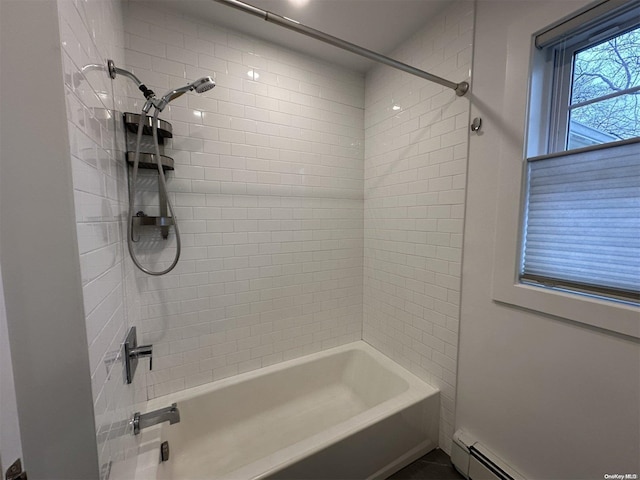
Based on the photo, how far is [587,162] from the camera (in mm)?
969

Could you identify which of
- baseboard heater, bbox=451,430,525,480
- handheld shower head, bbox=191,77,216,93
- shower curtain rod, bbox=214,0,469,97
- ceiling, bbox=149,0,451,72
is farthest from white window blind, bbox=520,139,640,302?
handheld shower head, bbox=191,77,216,93

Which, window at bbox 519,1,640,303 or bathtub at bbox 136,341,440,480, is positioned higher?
window at bbox 519,1,640,303

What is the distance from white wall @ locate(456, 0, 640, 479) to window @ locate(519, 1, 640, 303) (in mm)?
91

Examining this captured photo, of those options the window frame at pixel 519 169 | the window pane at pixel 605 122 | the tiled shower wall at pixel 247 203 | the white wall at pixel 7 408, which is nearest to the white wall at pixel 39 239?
the white wall at pixel 7 408

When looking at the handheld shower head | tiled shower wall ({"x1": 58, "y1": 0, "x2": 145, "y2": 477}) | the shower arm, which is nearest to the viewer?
tiled shower wall ({"x1": 58, "y1": 0, "x2": 145, "y2": 477})

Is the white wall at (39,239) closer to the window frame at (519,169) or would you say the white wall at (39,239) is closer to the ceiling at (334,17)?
the ceiling at (334,17)

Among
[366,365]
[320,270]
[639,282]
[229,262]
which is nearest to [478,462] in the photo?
[366,365]

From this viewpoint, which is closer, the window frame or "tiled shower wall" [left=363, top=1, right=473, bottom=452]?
the window frame

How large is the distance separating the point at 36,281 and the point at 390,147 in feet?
6.24

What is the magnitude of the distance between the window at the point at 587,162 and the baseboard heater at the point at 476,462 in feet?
3.08

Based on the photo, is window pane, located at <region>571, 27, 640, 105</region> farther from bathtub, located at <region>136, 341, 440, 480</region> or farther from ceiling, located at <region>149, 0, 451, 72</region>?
bathtub, located at <region>136, 341, 440, 480</region>

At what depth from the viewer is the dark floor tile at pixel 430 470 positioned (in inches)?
56.5

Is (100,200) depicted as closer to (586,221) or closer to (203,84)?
(203,84)

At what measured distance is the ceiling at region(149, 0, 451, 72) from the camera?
1.40m
